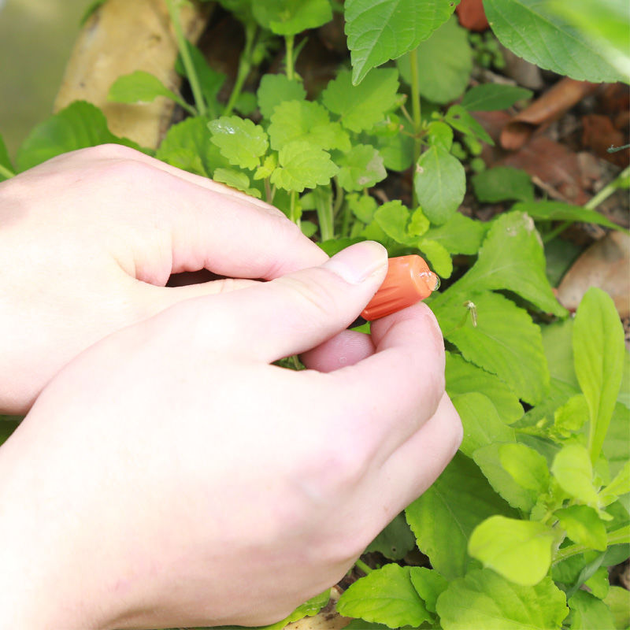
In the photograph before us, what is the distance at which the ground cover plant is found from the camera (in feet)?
2.58

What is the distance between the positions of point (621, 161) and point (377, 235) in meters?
0.82

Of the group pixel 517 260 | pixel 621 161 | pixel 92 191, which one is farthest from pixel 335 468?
pixel 621 161

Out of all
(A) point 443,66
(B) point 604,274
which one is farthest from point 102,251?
(B) point 604,274

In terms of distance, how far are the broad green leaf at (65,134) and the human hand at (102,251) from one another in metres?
0.43

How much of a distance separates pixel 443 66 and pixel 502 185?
1.04 feet

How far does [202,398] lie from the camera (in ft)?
2.00

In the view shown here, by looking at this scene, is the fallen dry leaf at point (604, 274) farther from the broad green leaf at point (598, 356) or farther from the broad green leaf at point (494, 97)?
the broad green leaf at point (598, 356)

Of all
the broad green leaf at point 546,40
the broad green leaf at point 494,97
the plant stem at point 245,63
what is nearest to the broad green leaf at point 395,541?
the broad green leaf at point 546,40

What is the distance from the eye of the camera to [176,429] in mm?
604

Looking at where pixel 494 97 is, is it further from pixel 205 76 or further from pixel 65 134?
pixel 65 134

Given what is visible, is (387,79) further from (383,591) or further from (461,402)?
(383,591)

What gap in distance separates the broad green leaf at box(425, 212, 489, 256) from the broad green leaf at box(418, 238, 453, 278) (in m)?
0.10

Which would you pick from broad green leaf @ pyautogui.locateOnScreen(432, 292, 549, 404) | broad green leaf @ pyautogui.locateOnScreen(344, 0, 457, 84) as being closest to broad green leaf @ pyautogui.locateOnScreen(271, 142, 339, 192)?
broad green leaf @ pyautogui.locateOnScreen(344, 0, 457, 84)

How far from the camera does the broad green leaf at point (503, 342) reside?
103 cm
